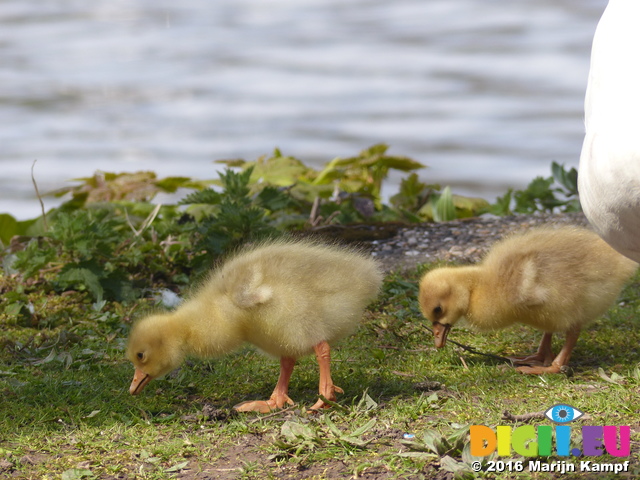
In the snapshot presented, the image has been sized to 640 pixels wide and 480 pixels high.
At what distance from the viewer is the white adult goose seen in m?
2.46

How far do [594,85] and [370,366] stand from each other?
148cm

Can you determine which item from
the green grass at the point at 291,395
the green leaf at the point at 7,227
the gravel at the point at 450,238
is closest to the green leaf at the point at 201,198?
the green grass at the point at 291,395

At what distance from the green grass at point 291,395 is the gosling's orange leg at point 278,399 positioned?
59mm

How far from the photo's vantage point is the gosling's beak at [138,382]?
129 inches

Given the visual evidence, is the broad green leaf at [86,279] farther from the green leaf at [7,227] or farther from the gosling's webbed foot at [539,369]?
the gosling's webbed foot at [539,369]

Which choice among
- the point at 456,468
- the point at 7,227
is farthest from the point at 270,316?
the point at 7,227

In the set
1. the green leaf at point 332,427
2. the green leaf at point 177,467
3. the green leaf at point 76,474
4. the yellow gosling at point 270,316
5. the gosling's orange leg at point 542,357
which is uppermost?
the yellow gosling at point 270,316

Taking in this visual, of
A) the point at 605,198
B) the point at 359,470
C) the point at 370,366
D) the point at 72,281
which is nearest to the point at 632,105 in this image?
the point at 605,198

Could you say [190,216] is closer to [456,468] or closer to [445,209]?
[445,209]

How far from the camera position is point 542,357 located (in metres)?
3.71

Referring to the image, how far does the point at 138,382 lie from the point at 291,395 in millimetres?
603

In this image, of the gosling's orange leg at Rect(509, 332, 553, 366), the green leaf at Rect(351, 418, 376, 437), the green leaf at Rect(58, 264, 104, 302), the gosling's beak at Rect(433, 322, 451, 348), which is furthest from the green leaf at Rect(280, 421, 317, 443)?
the green leaf at Rect(58, 264, 104, 302)

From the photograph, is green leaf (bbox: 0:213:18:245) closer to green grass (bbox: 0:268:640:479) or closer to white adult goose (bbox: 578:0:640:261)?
green grass (bbox: 0:268:640:479)

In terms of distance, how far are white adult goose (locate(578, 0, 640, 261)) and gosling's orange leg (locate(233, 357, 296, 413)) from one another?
1.27 metres
